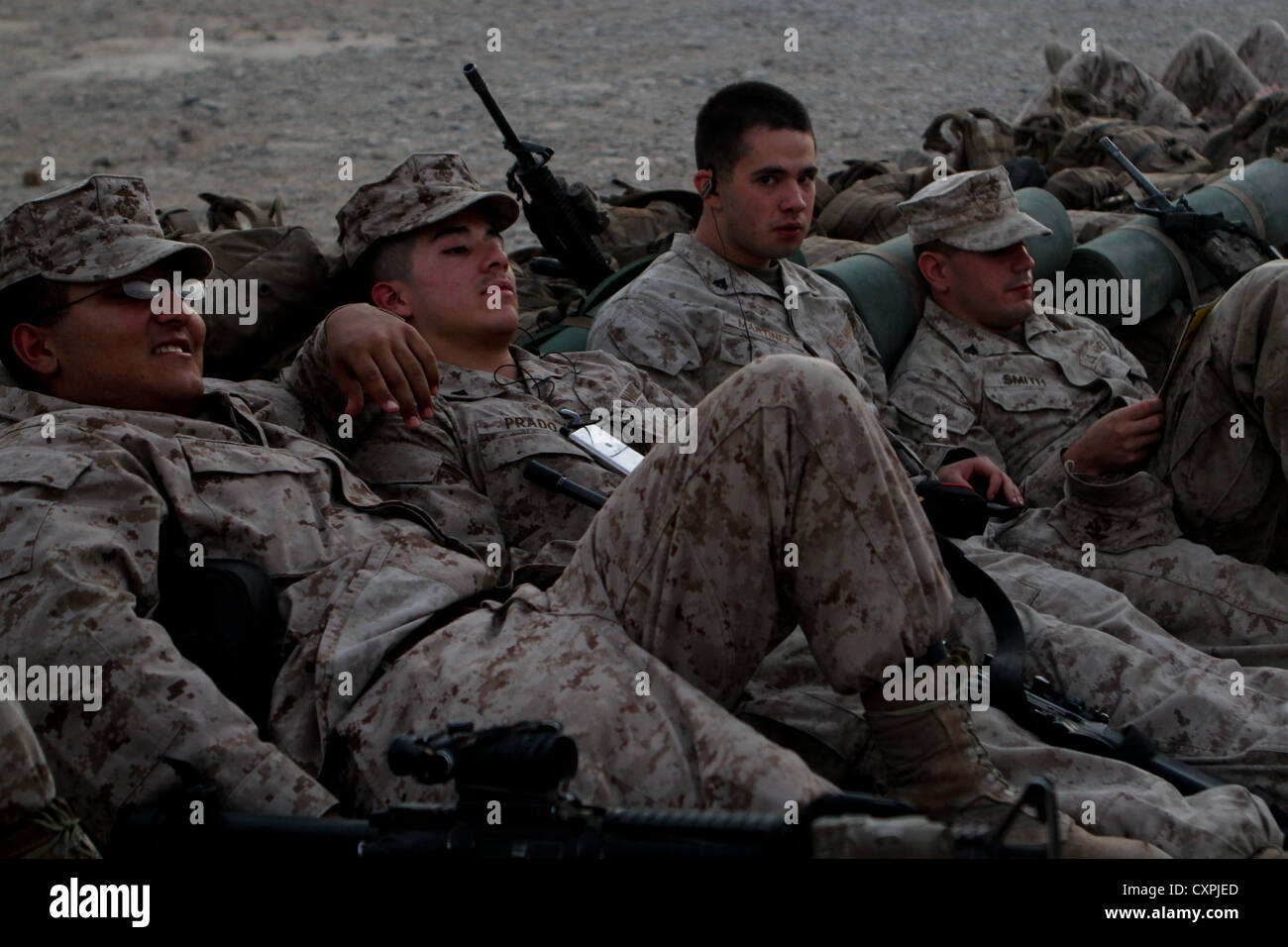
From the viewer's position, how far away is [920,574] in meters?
2.26

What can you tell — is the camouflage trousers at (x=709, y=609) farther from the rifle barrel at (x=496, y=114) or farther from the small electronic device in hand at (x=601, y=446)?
the rifle barrel at (x=496, y=114)

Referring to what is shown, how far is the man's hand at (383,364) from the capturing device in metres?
3.07

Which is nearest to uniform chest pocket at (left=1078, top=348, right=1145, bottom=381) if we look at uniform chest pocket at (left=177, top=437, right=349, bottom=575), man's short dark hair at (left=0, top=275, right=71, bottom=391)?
uniform chest pocket at (left=177, top=437, right=349, bottom=575)

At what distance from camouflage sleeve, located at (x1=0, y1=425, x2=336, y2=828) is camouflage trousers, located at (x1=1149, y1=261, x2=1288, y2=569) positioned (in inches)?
94.0

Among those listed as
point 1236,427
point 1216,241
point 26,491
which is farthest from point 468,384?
point 1216,241

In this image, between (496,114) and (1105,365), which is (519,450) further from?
(1105,365)

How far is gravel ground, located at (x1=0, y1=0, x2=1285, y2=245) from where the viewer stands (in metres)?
10.9

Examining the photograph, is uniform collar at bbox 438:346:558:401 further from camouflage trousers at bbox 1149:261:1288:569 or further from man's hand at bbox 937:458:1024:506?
camouflage trousers at bbox 1149:261:1288:569

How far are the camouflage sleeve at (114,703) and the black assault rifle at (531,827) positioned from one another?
0.12 m

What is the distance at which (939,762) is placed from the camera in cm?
224

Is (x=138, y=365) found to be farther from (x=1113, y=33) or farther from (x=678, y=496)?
(x=1113, y=33)

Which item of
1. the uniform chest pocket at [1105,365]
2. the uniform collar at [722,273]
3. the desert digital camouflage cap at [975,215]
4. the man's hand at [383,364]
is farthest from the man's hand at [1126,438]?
the man's hand at [383,364]
